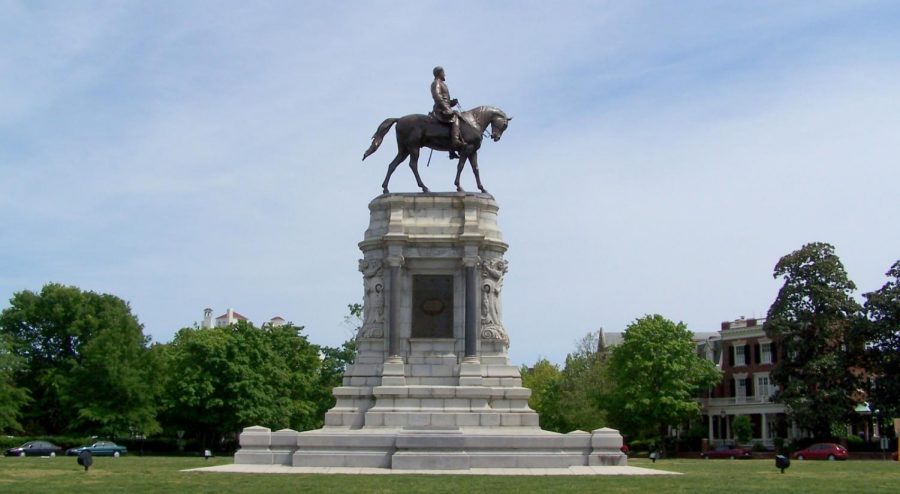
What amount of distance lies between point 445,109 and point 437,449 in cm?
1274

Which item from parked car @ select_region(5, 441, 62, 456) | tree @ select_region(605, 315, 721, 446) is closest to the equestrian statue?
parked car @ select_region(5, 441, 62, 456)

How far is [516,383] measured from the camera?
114 feet

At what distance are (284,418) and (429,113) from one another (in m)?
35.5

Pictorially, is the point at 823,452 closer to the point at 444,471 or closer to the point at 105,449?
the point at 444,471

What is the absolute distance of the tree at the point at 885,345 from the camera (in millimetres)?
61062

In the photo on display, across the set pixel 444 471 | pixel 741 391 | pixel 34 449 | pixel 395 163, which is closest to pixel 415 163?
pixel 395 163

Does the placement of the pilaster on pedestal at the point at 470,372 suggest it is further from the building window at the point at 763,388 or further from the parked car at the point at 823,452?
the building window at the point at 763,388

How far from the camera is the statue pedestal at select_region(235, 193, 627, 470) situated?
31703 millimetres

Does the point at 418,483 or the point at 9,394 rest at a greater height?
the point at 9,394

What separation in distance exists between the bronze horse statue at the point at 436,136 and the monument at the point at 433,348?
0.20ft

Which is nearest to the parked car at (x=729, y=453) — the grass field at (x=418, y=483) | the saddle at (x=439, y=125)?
the saddle at (x=439, y=125)

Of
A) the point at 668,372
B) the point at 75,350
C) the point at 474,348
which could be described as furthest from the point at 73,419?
the point at 474,348

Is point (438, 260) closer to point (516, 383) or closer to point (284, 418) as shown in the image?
point (516, 383)

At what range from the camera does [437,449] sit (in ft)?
97.1
